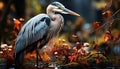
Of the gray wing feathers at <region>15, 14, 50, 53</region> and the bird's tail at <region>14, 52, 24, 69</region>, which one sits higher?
the gray wing feathers at <region>15, 14, 50, 53</region>

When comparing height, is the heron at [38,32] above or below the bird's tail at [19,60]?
above

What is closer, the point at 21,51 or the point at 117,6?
the point at 21,51

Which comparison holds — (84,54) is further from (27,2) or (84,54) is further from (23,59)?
(27,2)

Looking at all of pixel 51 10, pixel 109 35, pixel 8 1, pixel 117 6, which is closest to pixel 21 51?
pixel 51 10

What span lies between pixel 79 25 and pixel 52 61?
591cm

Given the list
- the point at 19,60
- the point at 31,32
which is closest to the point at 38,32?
the point at 31,32

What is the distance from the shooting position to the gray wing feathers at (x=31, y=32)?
197 inches

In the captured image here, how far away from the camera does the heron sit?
500 centimetres

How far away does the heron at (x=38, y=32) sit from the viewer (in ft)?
16.4

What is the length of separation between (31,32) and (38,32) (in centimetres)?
6

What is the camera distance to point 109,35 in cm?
540

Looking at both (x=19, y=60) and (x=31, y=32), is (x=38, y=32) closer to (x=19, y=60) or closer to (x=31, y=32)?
(x=31, y=32)

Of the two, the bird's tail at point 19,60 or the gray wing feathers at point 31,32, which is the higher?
the gray wing feathers at point 31,32

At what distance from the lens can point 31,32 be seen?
505cm
